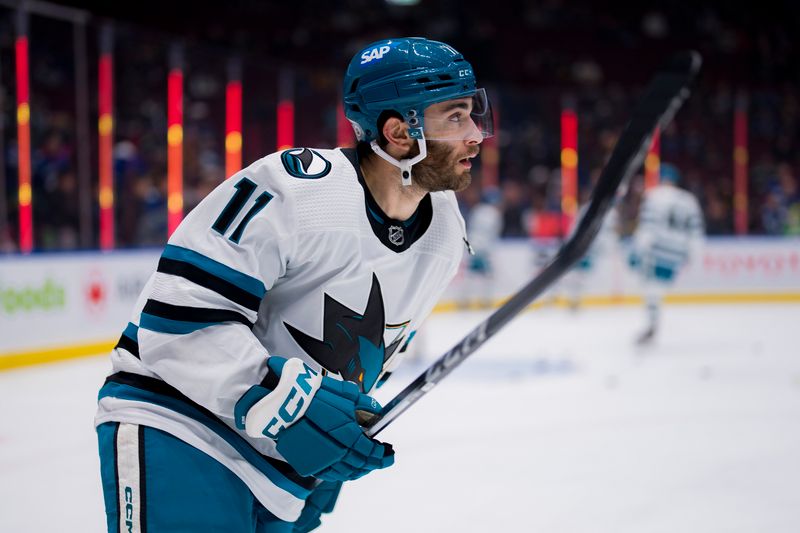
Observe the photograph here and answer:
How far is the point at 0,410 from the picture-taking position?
4414 millimetres

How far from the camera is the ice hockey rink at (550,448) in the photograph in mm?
2754

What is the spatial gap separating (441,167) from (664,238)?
5874 millimetres

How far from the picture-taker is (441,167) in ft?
4.93

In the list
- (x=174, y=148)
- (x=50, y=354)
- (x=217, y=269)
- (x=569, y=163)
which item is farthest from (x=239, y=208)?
(x=569, y=163)

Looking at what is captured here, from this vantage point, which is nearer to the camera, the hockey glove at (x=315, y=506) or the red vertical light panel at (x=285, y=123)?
the hockey glove at (x=315, y=506)

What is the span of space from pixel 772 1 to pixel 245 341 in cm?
1491

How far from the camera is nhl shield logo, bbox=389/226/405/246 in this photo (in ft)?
4.87

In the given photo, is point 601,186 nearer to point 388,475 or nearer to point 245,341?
point 245,341

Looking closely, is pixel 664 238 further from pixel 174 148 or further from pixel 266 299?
pixel 266 299

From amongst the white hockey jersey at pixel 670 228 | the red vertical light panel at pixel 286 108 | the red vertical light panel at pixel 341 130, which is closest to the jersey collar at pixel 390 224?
the white hockey jersey at pixel 670 228

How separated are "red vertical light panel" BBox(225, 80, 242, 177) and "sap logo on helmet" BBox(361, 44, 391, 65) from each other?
597cm

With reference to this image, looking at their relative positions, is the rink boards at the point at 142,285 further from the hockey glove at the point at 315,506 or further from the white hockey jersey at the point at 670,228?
the hockey glove at the point at 315,506

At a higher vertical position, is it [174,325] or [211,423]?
[174,325]

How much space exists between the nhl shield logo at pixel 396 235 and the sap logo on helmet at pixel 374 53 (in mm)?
276
